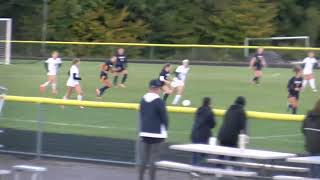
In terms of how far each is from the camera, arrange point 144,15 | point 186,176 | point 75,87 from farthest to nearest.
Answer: point 144,15 → point 75,87 → point 186,176

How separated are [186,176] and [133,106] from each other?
1.84 meters

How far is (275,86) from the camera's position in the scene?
109 feet

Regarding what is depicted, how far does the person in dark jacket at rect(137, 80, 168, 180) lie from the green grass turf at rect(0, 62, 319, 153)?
1.79 m

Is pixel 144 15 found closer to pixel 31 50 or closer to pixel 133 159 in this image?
pixel 31 50

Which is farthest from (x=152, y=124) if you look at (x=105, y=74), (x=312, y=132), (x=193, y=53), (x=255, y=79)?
(x=255, y=79)

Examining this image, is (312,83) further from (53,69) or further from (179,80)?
(53,69)

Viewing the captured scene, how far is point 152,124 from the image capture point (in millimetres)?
13430

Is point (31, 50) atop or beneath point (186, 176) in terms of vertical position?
atop

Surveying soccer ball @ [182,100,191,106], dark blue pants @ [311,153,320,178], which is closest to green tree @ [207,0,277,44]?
soccer ball @ [182,100,191,106]

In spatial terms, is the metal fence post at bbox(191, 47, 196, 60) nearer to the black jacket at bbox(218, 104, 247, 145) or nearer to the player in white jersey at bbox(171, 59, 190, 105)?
the player in white jersey at bbox(171, 59, 190, 105)

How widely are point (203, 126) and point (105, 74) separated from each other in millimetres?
17748

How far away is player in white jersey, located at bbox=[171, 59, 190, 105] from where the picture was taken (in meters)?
30.1

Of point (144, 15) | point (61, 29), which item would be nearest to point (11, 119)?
point (61, 29)

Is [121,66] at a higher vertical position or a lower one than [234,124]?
higher
